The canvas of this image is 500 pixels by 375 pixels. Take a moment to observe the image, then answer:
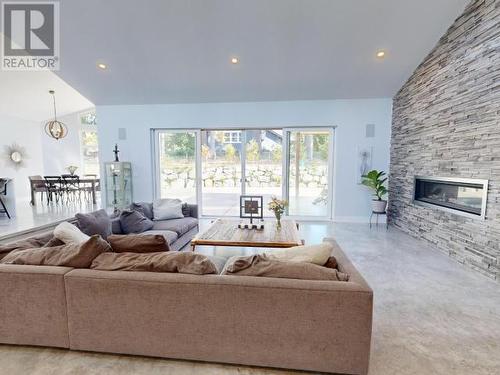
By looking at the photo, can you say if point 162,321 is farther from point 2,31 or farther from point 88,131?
point 88,131

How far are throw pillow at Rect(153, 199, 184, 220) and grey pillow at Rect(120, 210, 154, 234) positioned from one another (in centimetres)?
56

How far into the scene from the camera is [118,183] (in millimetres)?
6582

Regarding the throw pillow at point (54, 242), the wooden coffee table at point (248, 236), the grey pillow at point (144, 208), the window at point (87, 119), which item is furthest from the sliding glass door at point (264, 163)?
the window at point (87, 119)

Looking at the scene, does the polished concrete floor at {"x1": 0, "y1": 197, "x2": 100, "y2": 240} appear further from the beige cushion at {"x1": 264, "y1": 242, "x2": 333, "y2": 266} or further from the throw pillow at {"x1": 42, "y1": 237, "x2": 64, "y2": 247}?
the beige cushion at {"x1": 264, "y1": 242, "x2": 333, "y2": 266}

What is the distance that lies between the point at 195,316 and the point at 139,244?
75 cm

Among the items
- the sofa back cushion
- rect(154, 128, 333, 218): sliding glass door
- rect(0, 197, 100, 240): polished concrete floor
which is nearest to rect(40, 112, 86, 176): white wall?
rect(0, 197, 100, 240): polished concrete floor

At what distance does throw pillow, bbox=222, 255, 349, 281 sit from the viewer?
173 cm

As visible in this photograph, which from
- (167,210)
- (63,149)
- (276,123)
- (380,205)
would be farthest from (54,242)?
(63,149)

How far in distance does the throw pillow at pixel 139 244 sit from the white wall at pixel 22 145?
9.10 meters

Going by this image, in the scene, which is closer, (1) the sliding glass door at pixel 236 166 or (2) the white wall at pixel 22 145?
(1) the sliding glass door at pixel 236 166

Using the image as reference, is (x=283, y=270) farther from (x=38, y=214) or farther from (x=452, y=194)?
(x=38, y=214)

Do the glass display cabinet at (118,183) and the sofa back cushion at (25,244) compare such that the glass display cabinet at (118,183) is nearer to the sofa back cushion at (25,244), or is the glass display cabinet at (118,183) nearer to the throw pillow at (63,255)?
the sofa back cushion at (25,244)

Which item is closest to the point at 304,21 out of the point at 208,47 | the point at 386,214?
the point at 208,47

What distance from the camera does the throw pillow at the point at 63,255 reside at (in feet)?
6.36
